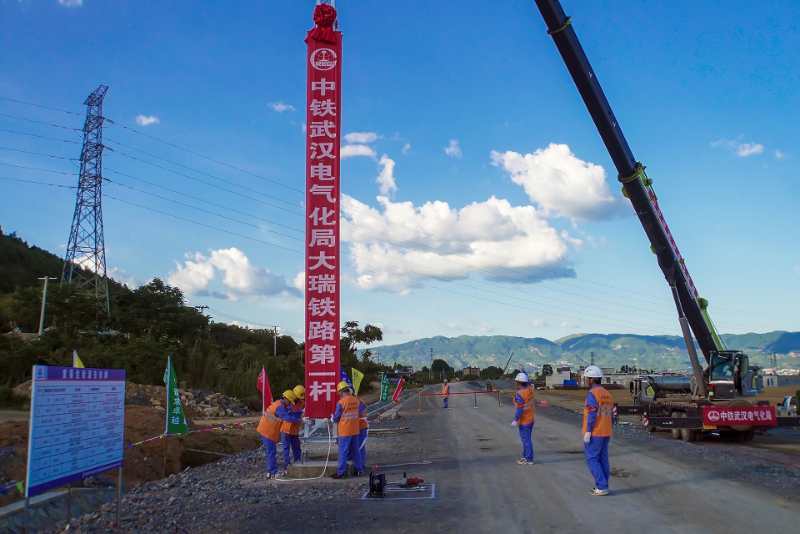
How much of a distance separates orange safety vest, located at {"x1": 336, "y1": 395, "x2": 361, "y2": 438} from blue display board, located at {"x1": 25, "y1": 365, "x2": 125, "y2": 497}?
4.42m

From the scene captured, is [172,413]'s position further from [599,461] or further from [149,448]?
[599,461]

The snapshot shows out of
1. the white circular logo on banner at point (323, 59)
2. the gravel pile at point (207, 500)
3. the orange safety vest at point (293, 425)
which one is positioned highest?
the white circular logo on banner at point (323, 59)

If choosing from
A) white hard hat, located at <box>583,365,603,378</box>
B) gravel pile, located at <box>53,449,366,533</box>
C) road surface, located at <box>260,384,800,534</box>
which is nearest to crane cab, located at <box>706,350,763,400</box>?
road surface, located at <box>260,384,800,534</box>

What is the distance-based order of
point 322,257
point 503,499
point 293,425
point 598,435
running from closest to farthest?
point 503,499, point 598,435, point 293,425, point 322,257

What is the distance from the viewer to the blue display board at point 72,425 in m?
5.88

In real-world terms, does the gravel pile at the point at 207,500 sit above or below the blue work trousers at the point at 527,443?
below

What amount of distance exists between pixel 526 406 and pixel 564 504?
435 centimetres

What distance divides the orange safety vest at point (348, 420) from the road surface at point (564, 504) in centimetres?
119

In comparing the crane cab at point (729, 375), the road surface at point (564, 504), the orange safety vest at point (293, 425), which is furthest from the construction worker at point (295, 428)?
the crane cab at point (729, 375)

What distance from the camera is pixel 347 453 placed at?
11.5 metres

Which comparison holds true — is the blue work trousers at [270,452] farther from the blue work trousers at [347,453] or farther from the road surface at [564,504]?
the road surface at [564,504]

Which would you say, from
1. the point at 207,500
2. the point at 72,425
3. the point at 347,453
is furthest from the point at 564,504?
the point at 72,425

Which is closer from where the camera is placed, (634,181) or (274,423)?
(274,423)

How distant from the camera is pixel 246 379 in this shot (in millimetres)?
38438
